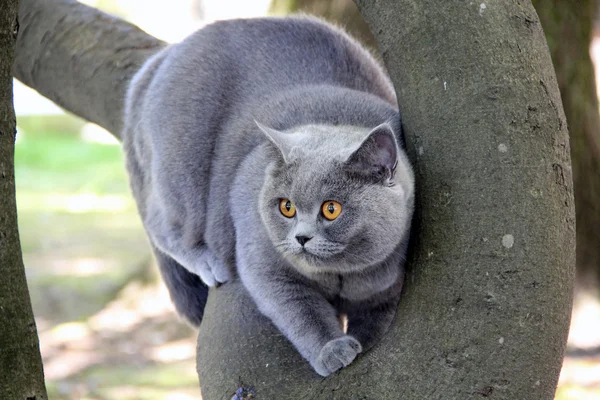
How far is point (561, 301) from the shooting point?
1.55 meters

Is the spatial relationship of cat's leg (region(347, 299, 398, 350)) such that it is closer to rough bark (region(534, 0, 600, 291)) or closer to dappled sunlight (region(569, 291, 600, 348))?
rough bark (region(534, 0, 600, 291))

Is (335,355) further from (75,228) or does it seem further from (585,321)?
(75,228)

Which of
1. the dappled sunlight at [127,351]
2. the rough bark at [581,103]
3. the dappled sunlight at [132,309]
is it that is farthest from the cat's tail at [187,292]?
the dappled sunlight at [132,309]

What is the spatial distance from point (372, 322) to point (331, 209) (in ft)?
1.40

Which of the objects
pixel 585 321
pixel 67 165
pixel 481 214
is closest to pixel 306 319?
pixel 481 214

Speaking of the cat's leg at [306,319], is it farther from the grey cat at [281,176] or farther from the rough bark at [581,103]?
the rough bark at [581,103]

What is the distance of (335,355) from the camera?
1.80 m

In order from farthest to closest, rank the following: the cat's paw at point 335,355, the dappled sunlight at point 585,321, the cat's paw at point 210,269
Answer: the dappled sunlight at point 585,321, the cat's paw at point 210,269, the cat's paw at point 335,355

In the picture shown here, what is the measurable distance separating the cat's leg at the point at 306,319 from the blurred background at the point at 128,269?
4.00 feet

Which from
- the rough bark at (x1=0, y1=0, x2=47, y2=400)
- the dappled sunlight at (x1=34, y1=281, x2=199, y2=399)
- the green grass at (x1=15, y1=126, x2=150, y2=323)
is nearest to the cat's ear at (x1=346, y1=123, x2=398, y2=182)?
the rough bark at (x1=0, y1=0, x2=47, y2=400)

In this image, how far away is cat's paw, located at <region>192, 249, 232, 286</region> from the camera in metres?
2.34

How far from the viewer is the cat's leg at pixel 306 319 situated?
5.96 ft

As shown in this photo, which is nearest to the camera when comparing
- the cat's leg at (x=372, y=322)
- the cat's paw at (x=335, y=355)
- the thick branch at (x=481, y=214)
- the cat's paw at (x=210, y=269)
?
the thick branch at (x=481, y=214)

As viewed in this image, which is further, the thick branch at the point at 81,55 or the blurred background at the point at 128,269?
the blurred background at the point at 128,269
